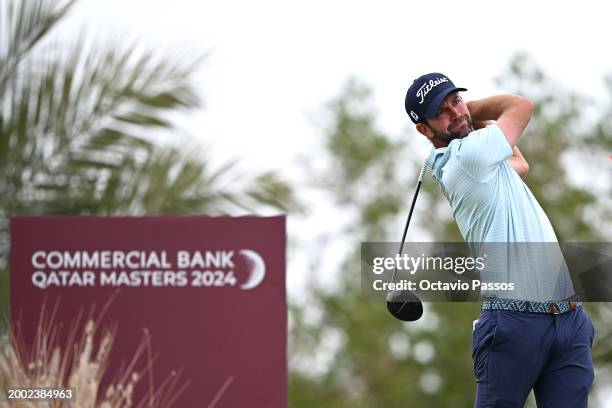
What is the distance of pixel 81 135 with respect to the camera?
9.74 m

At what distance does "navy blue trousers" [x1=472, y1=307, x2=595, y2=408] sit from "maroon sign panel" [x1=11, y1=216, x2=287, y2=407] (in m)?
2.04

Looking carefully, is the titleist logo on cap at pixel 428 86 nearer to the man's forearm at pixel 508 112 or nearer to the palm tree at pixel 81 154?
the man's forearm at pixel 508 112

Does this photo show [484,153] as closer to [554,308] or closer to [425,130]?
[425,130]

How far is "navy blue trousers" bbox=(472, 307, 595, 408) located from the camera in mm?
4805

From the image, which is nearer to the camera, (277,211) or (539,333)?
(539,333)

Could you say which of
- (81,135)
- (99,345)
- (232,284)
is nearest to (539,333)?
(232,284)

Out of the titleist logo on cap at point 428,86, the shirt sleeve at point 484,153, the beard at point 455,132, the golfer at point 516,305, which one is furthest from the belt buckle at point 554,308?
the titleist logo on cap at point 428,86

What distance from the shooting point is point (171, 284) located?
22.4 ft

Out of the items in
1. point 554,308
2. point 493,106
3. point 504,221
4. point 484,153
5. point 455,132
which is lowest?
point 554,308

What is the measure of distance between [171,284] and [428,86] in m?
2.29

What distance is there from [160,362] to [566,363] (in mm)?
2589

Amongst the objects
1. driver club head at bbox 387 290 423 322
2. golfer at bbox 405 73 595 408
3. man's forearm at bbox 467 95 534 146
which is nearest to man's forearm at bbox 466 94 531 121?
man's forearm at bbox 467 95 534 146

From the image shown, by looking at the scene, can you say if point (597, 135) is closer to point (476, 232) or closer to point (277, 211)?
point (277, 211)

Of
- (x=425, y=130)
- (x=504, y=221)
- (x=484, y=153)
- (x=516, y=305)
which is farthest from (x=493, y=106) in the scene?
(x=516, y=305)
